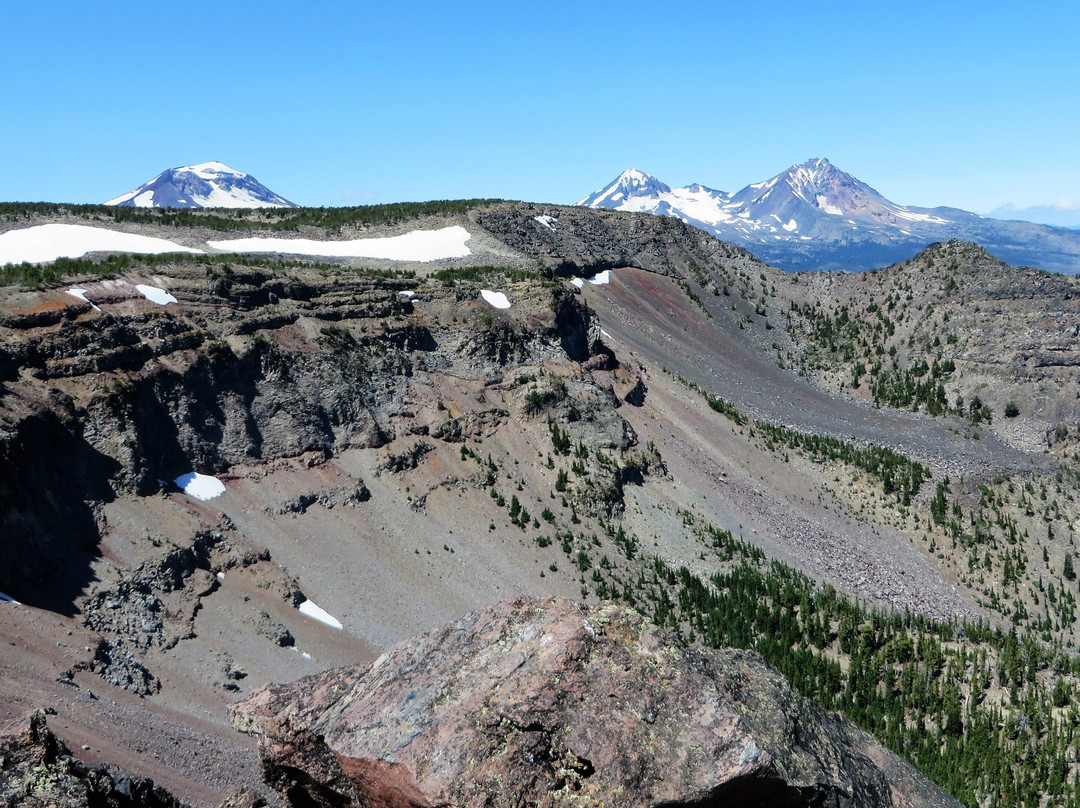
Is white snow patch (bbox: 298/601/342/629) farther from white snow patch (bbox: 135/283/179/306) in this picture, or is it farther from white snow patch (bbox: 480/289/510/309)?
white snow patch (bbox: 480/289/510/309)

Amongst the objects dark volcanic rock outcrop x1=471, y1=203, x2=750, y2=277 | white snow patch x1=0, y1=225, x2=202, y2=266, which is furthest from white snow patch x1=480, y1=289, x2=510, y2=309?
white snow patch x1=0, y1=225, x2=202, y2=266

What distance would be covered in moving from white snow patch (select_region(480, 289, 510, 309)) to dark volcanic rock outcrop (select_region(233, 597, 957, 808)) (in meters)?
45.9

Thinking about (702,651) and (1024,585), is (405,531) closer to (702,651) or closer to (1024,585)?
(702,651)

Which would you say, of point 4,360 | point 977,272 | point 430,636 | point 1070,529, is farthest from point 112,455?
point 977,272

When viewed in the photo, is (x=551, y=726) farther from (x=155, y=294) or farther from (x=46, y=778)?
(x=155, y=294)

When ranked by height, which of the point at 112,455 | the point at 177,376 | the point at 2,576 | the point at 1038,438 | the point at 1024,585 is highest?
the point at 177,376

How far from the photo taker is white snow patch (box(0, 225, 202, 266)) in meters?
48.2

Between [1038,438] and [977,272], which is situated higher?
[977,272]

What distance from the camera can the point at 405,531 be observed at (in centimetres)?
3866

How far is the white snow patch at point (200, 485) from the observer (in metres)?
34.8

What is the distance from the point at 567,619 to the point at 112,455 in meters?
29.3

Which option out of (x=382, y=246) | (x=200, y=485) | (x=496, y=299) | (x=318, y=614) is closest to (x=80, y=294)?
(x=200, y=485)

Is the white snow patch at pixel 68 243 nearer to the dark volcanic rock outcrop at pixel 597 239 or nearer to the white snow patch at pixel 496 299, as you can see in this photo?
the white snow patch at pixel 496 299

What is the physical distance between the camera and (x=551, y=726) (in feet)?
26.0
